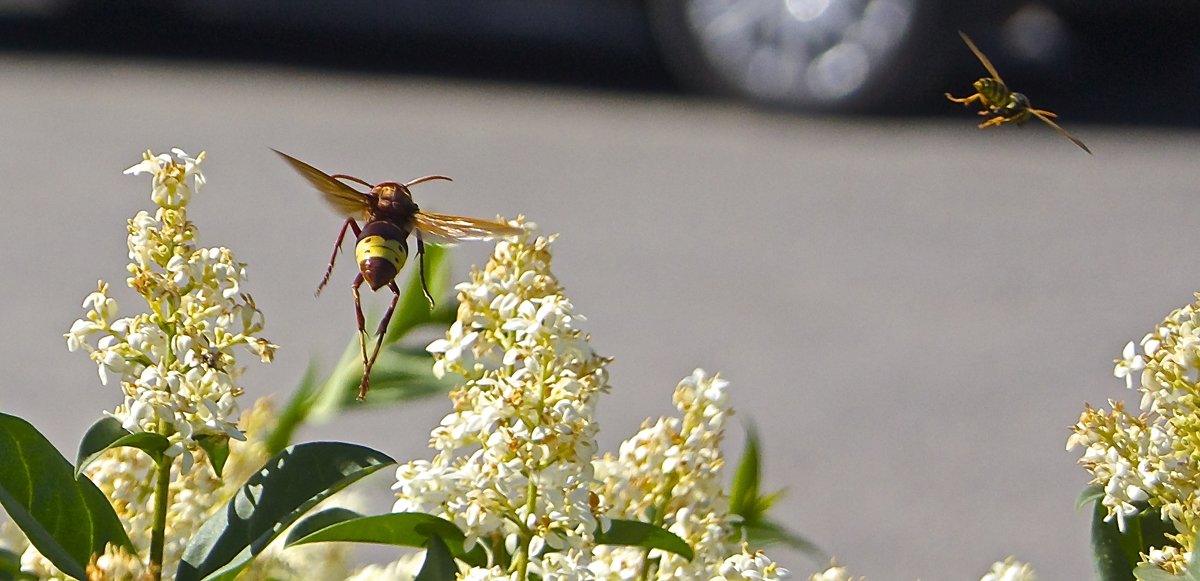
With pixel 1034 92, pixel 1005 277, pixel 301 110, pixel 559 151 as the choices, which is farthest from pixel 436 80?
pixel 1005 277

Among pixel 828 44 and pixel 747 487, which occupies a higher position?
pixel 828 44

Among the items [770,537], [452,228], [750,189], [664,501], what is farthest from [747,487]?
[750,189]

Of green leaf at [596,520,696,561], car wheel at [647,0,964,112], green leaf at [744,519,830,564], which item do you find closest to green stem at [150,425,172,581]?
green leaf at [596,520,696,561]

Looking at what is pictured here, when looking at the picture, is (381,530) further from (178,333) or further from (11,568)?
(11,568)

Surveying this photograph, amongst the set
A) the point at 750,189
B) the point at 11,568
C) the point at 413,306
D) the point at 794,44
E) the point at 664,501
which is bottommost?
the point at 11,568

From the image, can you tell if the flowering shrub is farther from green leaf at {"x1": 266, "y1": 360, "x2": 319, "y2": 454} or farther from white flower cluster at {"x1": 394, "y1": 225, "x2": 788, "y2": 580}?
green leaf at {"x1": 266, "y1": 360, "x2": 319, "y2": 454}

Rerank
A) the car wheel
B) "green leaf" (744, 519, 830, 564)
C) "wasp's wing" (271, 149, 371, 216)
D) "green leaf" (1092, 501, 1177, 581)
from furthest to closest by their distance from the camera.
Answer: the car wheel → "green leaf" (744, 519, 830, 564) → "green leaf" (1092, 501, 1177, 581) → "wasp's wing" (271, 149, 371, 216)

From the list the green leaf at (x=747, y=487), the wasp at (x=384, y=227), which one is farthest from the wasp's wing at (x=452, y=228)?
the green leaf at (x=747, y=487)
